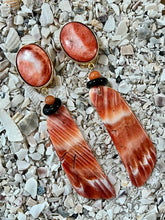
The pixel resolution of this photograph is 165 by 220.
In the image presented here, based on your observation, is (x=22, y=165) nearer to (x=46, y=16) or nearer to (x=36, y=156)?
(x=36, y=156)

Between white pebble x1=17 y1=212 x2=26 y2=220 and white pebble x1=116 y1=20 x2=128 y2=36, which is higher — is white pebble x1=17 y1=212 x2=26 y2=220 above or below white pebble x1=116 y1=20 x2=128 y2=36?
below

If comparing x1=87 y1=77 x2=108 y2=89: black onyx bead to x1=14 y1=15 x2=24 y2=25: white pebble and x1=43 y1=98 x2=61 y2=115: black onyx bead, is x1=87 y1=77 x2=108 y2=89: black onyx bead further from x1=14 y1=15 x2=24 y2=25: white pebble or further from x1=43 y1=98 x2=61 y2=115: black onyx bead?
x1=14 y1=15 x2=24 y2=25: white pebble

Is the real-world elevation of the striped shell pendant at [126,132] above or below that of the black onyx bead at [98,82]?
below

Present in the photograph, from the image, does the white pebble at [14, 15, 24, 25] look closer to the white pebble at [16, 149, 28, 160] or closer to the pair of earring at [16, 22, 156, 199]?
the pair of earring at [16, 22, 156, 199]

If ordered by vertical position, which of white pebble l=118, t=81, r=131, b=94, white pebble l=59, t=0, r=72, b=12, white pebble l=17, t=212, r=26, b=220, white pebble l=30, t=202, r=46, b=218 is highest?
white pebble l=59, t=0, r=72, b=12

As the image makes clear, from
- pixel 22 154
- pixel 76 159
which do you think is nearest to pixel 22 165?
pixel 22 154

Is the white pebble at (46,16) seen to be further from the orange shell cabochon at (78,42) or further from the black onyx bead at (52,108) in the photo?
the black onyx bead at (52,108)

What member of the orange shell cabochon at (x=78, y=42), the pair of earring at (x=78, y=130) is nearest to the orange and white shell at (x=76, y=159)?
the pair of earring at (x=78, y=130)

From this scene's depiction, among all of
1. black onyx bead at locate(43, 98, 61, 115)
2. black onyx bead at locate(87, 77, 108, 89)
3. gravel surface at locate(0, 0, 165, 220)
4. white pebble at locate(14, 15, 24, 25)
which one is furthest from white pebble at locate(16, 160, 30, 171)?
white pebble at locate(14, 15, 24, 25)
